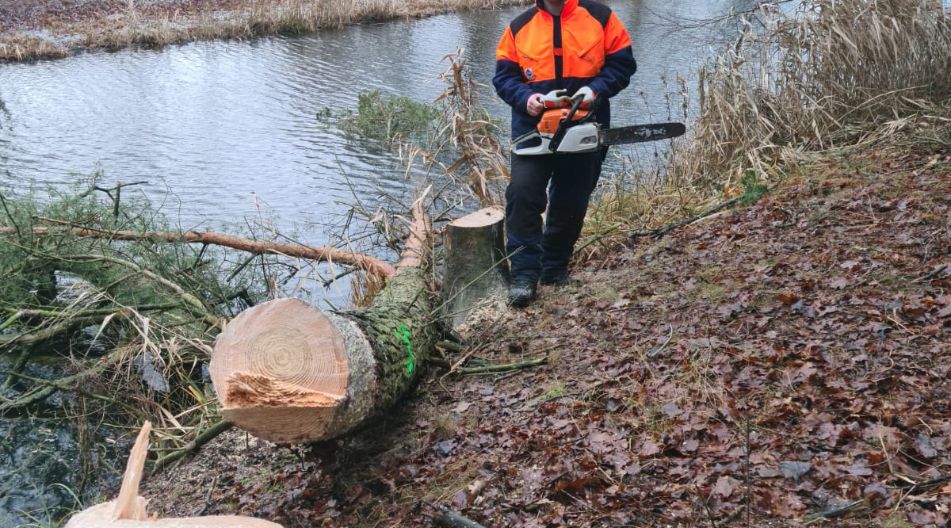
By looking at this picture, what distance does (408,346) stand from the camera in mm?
3928

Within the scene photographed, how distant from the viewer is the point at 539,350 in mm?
4434

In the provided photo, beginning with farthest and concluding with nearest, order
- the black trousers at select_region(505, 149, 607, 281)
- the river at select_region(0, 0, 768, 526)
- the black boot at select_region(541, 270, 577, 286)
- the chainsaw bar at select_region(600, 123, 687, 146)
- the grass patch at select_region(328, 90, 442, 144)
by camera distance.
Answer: the grass patch at select_region(328, 90, 442, 144), the river at select_region(0, 0, 768, 526), the black boot at select_region(541, 270, 577, 286), the black trousers at select_region(505, 149, 607, 281), the chainsaw bar at select_region(600, 123, 687, 146)

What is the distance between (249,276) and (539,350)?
3.22 meters

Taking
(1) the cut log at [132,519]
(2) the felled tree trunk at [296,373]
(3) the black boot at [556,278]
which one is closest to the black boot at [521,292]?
(3) the black boot at [556,278]

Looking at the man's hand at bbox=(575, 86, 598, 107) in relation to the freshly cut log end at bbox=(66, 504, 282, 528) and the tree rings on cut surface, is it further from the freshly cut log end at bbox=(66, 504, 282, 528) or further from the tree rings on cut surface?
the freshly cut log end at bbox=(66, 504, 282, 528)

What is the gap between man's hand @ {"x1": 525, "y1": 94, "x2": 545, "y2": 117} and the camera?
4430mm

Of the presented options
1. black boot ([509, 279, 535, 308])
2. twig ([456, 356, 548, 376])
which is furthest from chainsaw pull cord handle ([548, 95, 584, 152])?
twig ([456, 356, 548, 376])

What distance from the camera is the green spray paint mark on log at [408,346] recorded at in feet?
12.7

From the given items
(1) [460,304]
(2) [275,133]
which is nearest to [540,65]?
(1) [460,304]

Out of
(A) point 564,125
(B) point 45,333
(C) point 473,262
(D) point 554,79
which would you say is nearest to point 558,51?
(D) point 554,79

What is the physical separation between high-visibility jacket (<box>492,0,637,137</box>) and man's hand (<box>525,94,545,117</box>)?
0.06 metres

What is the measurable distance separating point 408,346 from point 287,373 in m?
0.96

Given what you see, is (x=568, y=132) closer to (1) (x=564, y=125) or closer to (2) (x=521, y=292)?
(1) (x=564, y=125)

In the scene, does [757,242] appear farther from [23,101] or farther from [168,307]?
[23,101]
